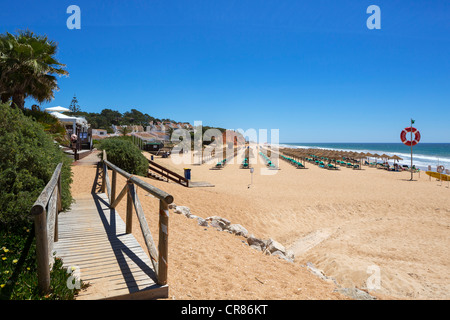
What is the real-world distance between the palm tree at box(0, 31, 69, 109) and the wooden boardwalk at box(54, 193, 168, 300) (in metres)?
8.34

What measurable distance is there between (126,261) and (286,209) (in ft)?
27.7

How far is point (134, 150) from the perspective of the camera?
1291cm

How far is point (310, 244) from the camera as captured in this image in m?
7.47

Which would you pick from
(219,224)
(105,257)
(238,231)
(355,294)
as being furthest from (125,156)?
(355,294)

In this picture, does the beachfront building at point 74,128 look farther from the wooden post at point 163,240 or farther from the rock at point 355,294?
the rock at point 355,294

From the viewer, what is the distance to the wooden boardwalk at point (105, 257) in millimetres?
2721

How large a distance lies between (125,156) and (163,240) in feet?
34.4

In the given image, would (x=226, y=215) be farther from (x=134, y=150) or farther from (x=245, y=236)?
(x=134, y=150)

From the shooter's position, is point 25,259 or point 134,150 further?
point 134,150

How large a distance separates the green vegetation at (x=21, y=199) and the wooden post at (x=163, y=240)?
0.88m

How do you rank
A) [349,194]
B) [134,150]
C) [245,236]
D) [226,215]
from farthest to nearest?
1. [349,194]
2. [134,150]
3. [226,215]
4. [245,236]

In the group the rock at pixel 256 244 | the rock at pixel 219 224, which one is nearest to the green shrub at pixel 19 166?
the rock at pixel 219 224
